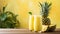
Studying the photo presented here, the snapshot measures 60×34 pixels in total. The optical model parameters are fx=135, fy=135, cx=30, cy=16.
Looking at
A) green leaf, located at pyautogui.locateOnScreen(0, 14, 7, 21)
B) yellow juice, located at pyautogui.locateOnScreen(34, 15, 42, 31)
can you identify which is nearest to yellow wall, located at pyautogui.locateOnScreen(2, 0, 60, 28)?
green leaf, located at pyautogui.locateOnScreen(0, 14, 7, 21)

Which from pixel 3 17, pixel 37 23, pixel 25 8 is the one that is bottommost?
pixel 37 23

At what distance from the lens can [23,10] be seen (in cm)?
274

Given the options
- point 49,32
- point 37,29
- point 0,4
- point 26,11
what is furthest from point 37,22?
point 0,4

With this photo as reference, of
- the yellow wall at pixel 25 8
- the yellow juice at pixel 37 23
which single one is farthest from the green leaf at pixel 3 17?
the yellow juice at pixel 37 23

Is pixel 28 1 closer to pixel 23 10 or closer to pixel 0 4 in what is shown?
pixel 23 10

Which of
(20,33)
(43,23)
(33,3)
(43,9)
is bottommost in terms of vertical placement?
(20,33)

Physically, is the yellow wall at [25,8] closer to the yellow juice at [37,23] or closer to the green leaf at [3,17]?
the green leaf at [3,17]

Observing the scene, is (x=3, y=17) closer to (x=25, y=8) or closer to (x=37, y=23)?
(x=25, y=8)

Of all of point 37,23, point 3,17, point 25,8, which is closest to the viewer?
point 37,23

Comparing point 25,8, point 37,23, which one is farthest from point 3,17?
point 37,23

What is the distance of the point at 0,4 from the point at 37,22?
4.33 ft

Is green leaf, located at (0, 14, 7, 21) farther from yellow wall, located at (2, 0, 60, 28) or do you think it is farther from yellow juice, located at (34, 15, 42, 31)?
yellow juice, located at (34, 15, 42, 31)

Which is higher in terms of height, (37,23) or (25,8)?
(25,8)

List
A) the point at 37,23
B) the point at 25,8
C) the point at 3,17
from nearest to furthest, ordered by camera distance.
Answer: the point at 37,23 < the point at 3,17 < the point at 25,8
